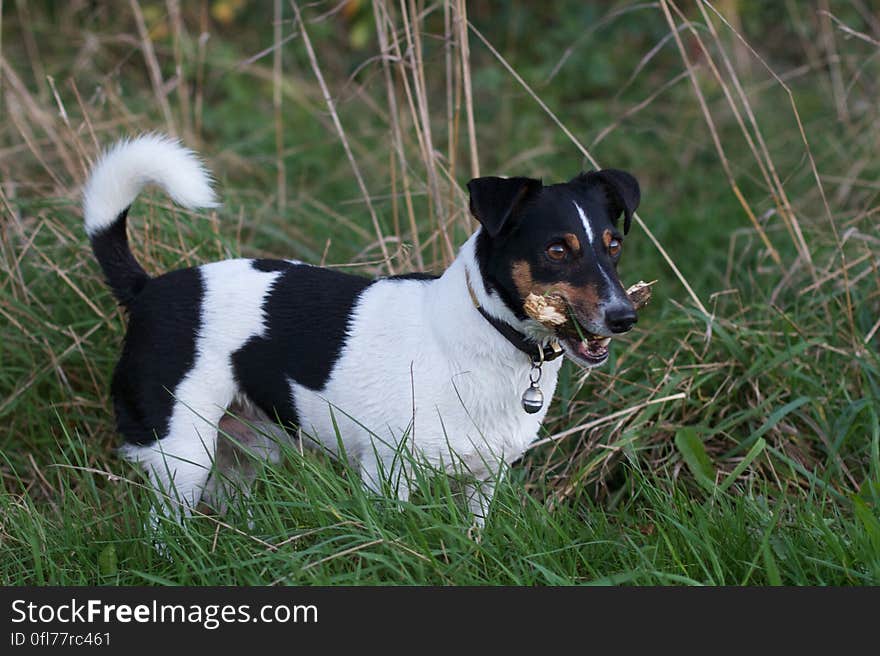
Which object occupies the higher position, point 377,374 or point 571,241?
point 571,241

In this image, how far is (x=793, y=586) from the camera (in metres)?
2.29

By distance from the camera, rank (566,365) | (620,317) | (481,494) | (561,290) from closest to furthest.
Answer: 1. (620,317)
2. (561,290)
3. (481,494)
4. (566,365)

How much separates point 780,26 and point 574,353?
5.58 meters

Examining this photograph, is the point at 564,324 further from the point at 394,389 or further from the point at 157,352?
the point at 157,352

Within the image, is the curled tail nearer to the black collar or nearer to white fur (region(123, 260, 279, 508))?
white fur (region(123, 260, 279, 508))

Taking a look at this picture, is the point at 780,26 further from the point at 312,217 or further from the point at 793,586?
the point at 793,586

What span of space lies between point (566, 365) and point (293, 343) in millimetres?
1046

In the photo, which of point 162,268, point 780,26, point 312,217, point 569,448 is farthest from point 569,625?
point 780,26

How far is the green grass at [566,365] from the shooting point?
7.91ft

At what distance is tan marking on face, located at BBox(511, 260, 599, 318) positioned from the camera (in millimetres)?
2446

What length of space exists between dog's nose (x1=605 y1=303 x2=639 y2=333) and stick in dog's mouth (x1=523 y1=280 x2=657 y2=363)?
0.09 meters

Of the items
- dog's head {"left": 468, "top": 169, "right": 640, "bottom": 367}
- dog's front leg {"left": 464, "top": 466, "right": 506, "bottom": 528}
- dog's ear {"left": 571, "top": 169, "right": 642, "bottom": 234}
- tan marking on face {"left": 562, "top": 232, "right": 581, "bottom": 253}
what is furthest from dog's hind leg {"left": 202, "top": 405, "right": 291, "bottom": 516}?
dog's ear {"left": 571, "top": 169, "right": 642, "bottom": 234}

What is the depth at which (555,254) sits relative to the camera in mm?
2520

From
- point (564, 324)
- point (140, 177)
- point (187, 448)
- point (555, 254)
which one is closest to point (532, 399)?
point (564, 324)
